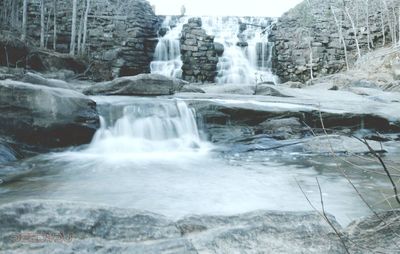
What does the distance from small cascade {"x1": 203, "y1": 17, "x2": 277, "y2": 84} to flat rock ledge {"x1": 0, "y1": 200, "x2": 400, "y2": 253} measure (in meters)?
16.0

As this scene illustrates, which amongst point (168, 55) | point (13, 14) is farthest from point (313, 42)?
point (13, 14)

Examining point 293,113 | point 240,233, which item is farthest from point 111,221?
point 293,113

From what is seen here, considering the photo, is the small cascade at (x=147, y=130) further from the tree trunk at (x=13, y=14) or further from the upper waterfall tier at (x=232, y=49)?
the tree trunk at (x=13, y=14)

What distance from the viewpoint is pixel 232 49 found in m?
21.3

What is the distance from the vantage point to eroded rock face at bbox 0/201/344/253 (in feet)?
7.38

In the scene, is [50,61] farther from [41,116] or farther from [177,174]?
[177,174]

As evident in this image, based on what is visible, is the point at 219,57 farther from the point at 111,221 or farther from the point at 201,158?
the point at 111,221

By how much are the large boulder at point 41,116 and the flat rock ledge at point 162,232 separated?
502 cm

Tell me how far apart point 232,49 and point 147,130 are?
1377 cm

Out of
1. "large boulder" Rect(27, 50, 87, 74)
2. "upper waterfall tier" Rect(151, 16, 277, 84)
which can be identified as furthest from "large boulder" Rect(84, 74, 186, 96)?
"upper waterfall tier" Rect(151, 16, 277, 84)

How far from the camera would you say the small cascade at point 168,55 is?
1969 centimetres

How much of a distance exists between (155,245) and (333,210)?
256cm

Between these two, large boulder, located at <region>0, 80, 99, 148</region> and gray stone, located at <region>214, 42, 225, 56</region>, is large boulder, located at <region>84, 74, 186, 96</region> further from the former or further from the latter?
gray stone, located at <region>214, 42, 225, 56</region>

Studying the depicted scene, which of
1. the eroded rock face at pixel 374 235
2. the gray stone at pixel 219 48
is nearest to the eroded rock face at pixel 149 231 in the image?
the eroded rock face at pixel 374 235
